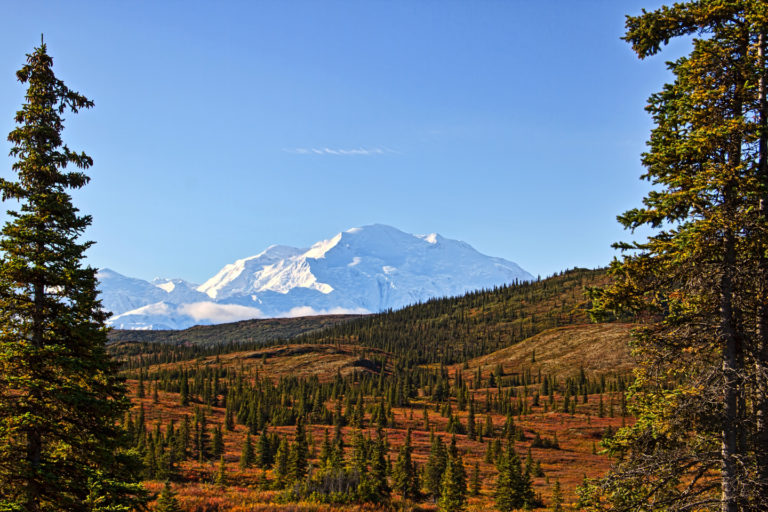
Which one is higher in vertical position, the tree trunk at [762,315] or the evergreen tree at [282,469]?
the tree trunk at [762,315]

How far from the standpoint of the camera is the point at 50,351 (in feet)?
41.9

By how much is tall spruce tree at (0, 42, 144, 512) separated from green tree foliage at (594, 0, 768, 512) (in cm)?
1301

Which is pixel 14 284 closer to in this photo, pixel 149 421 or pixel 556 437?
pixel 149 421


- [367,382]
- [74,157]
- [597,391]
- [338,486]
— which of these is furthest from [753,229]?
[367,382]

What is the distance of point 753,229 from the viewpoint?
10.3m

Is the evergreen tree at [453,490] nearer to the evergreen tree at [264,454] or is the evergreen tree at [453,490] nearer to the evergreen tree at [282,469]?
the evergreen tree at [282,469]

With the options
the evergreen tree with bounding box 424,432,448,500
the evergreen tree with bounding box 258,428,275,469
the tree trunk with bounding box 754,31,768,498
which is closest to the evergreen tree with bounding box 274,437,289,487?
the evergreen tree with bounding box 258,428,275,469

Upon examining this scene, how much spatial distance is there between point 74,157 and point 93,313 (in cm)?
457

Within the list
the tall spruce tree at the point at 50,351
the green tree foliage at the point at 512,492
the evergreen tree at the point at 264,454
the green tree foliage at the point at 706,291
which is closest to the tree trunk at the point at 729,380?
the green tree foliage at the point at 706,291

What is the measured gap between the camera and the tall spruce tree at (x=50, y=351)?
40.8 feet

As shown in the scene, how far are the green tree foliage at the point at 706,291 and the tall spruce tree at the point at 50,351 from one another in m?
13.0

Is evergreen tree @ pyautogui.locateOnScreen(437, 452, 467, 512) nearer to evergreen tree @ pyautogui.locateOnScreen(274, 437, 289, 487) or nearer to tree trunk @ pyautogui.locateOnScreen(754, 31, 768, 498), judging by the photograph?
evergreen tree @ pyautogui.locateOnScreen(274, 437, 289, 487)

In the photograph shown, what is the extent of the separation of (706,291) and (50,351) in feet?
51.8

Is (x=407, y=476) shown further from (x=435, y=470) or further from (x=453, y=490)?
(x=435, y=470)
